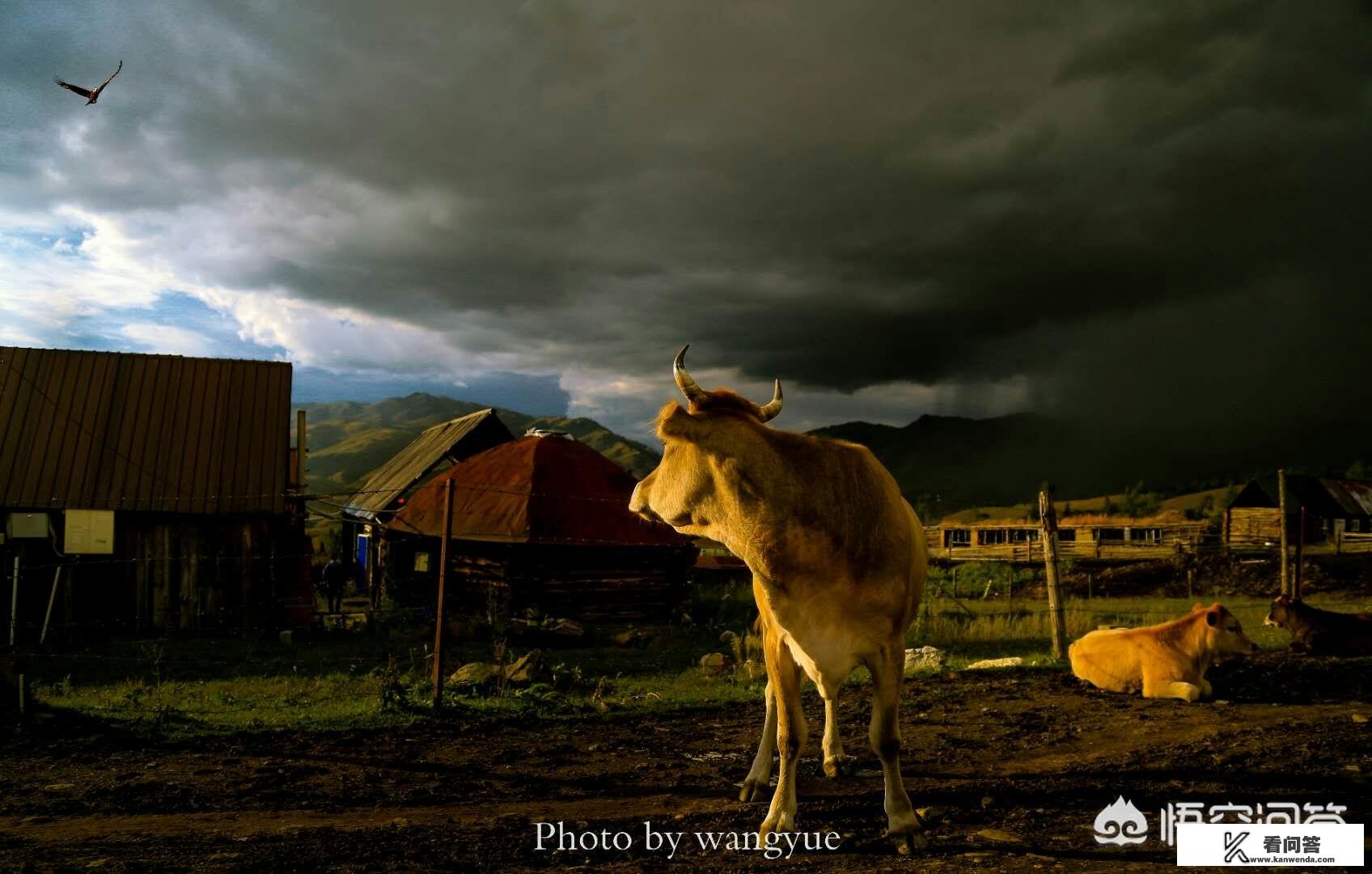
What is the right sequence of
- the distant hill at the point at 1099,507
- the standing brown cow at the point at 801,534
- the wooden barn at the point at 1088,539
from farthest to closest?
the distant hill at the point at 1099,507 < the wooden barn at the point at 1088,539 < the standing brown cow at the point at 801,534

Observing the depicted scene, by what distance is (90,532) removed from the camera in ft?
52.7

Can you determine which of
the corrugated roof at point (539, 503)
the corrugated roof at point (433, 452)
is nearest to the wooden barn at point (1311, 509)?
the corrugated roof at point (539, 503)

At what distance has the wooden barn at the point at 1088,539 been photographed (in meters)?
35.9

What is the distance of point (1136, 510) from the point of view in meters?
63.5

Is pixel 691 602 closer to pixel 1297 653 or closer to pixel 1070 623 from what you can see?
pixel 1070 623

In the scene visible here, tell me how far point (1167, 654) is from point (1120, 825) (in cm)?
522

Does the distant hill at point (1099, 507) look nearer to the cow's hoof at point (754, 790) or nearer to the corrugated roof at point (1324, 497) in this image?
the corrugated roof at point (1324, 497)

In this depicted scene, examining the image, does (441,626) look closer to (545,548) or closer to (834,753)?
(834,753)

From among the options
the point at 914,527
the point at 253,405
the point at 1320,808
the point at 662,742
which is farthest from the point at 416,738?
the point at 253,405

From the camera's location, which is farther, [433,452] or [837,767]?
[433,452]

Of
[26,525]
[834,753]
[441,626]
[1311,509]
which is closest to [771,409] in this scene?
[834,753]

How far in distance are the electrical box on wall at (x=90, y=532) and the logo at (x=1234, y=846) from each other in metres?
18.1

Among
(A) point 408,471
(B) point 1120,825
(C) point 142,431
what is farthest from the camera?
(A) point 408,471

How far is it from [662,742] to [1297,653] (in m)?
10.0
